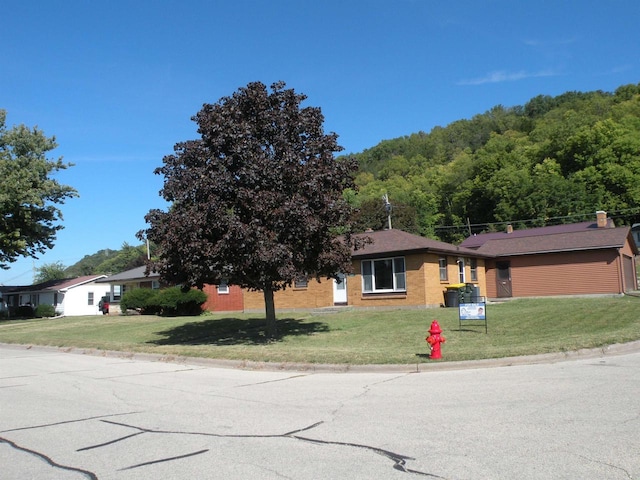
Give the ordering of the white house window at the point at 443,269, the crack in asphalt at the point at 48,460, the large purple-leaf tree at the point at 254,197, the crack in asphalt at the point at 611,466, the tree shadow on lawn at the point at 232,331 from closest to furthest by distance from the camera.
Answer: the crack in asphalt at the point at 611,466, the crack in asphalt at the point at 48,460, the large purple-leaf tree at the point at 254,197, the tree shadow on lawn at the point at 232,331, the white house window at the point at 443,269

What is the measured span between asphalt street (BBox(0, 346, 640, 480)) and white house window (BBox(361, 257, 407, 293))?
48.7 ft

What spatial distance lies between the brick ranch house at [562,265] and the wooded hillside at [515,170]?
32.2 m

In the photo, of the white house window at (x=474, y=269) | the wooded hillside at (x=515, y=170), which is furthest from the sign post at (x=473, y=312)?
the wooded hillside at (x=515, y=170)

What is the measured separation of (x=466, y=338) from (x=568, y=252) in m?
20.4

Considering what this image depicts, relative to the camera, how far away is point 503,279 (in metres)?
35.1

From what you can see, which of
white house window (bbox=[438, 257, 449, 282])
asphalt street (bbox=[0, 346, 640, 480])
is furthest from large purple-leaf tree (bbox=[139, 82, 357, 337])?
white house window (bbox=[438, 257, 449, 282])

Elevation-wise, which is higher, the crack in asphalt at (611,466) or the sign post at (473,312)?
the sign post at (473,312)

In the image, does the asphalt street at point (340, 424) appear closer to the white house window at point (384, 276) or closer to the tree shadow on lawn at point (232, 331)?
the tree shadow on lawn at point (232, 331)

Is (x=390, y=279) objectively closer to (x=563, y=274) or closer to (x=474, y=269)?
(x=474, y=269)

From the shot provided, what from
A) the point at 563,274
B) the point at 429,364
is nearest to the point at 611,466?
the point at 429,364

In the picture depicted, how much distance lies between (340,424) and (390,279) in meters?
19.9

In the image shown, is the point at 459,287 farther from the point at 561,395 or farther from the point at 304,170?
the point at 561,395

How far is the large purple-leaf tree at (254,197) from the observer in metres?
14.8

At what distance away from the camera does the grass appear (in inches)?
493
